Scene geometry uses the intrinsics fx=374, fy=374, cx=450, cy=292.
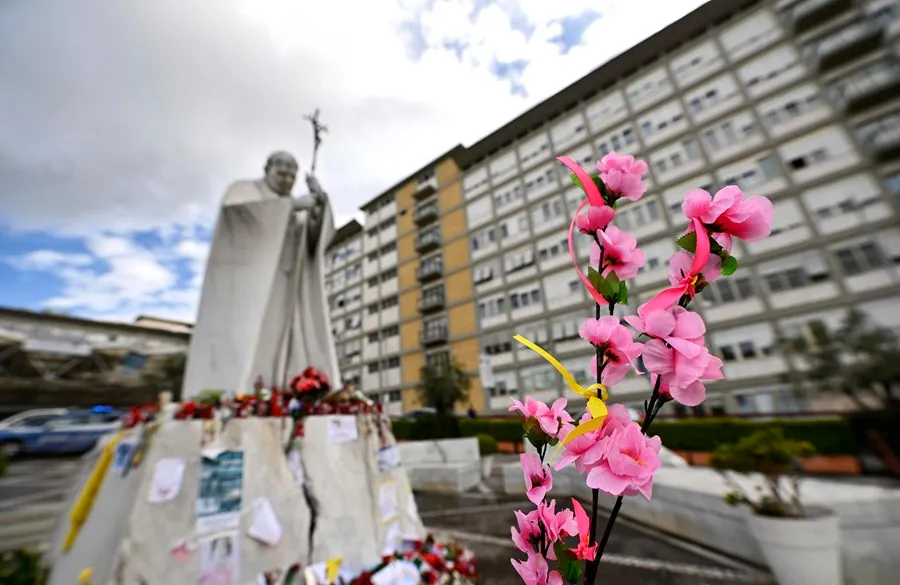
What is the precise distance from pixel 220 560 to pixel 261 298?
2.61m

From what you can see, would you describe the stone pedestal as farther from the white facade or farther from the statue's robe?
the white facade

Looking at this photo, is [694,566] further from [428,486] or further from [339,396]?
[428,486]

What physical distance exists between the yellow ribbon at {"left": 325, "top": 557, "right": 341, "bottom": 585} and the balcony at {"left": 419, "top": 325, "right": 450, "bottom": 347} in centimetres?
2121

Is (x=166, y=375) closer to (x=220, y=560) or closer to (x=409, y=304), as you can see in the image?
(x=409, y=304)

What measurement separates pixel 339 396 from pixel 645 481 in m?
3.50

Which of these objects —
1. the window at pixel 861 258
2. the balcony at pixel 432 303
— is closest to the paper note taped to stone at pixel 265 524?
the window at pixel 861 258

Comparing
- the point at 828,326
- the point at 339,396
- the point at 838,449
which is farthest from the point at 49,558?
the point at 828,326

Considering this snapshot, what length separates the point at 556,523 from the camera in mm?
715

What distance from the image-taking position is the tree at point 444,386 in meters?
19.8

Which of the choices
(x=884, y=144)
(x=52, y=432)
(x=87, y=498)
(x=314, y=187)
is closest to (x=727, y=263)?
(x=87, y=498)

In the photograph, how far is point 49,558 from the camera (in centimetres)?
318

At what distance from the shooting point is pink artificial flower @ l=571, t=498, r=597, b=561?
24.3 inches

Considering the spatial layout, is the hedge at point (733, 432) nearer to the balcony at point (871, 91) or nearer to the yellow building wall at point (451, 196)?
the balcony at point (871, 91)

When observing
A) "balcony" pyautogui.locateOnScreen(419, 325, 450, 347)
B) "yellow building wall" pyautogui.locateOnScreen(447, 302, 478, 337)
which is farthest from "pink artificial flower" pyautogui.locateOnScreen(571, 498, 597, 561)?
"balcony" pyautogui.locateOnScreen(419, 325, 450, 347)
